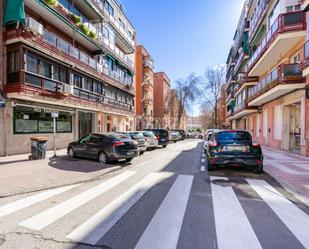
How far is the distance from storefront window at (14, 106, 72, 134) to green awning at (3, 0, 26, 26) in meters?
4.85

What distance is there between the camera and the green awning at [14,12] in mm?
11906

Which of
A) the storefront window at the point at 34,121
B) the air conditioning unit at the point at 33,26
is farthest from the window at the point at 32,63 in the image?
the storefront window at the point at 34,121

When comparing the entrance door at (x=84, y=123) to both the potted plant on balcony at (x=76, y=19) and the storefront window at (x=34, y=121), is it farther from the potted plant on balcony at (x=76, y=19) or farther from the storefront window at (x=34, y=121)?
the potted plant on balcony at (x=76, y=19)

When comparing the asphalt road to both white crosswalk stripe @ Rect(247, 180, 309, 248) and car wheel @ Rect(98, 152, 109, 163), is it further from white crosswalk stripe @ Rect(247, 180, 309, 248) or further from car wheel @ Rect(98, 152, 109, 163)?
car wheel @ Rect(98, 152, 109, 163)

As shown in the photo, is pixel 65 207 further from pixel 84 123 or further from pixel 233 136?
pixel 84 123

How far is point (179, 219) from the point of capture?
406cm

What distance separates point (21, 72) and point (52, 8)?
5193 mm

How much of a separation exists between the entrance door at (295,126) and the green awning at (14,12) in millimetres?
18169

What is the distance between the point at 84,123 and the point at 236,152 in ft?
55.2

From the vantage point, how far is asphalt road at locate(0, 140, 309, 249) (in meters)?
3.29

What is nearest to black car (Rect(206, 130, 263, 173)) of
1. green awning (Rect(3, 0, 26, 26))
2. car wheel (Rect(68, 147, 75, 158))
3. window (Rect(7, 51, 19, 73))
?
car wheel (Rect(68, 147, 75, 158))

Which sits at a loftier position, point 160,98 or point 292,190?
point 160,98

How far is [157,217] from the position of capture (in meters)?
4.15

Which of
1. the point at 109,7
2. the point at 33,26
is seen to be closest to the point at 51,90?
the point at 33,26
